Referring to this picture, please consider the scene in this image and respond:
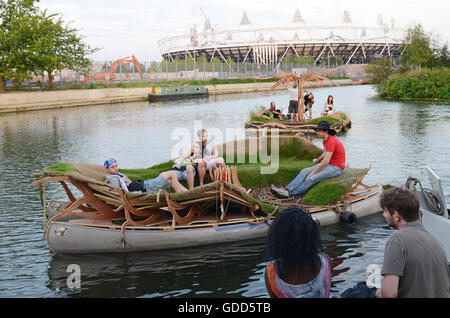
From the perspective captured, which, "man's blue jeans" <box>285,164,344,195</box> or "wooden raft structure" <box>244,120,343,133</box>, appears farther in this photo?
"wooden raft structure" <box>244,120,343,133</box>

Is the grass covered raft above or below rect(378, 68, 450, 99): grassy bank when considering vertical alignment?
below

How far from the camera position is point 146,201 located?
8.74 metres

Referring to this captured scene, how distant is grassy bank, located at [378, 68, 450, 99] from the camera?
140 ft

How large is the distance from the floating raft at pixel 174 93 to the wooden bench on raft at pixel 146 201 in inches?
1760

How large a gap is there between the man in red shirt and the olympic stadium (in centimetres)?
11764

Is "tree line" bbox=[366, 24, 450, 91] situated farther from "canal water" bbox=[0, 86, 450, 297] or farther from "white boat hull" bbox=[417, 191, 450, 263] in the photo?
"white boat hull" bbox=[417, 191, 450, 263]

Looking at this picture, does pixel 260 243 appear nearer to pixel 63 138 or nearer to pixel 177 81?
pixel 63 138

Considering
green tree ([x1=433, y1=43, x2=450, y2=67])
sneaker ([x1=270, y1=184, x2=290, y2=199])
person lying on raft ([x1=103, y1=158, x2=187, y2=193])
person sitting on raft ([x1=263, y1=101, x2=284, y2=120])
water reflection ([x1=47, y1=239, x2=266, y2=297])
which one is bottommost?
water reflection ([x1=47, y1=239, x2=266, y2=297])

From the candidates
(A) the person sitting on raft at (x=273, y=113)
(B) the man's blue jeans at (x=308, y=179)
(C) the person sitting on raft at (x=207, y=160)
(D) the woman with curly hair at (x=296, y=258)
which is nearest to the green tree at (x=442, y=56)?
(A) the person sitting on raft at (x=273, y=113)

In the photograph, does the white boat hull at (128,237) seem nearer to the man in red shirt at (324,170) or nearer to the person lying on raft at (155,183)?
the person lying on raft at (155,183)

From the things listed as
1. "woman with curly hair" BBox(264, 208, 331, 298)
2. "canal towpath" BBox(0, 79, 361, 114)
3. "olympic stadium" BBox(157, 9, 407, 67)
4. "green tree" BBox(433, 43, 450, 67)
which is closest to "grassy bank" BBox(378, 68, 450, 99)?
"green tree" BBox(433, 43, 450, 67)

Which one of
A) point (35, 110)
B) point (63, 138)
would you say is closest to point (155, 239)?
point (63, 138)

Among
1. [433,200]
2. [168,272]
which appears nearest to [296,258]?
[433,200]
